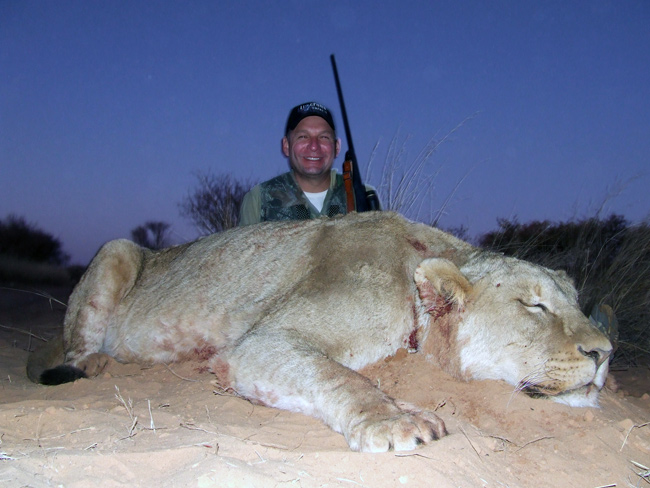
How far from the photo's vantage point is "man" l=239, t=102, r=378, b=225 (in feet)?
22.6

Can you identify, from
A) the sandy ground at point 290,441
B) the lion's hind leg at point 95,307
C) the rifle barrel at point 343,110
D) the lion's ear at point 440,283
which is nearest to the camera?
the sandy ground at point 290,441

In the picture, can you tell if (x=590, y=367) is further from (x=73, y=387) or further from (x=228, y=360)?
(x=73, y=387)

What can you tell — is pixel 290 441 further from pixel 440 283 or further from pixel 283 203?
pixel 283 203

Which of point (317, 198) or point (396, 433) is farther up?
point (317, 198)

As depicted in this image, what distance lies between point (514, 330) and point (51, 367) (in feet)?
12.7

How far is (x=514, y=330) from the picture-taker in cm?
305

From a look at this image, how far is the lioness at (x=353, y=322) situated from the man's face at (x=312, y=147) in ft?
8.78

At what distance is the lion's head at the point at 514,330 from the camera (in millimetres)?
2908

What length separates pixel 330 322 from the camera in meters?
3.23

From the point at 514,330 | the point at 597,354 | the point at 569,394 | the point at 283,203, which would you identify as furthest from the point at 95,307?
the point at 597,354

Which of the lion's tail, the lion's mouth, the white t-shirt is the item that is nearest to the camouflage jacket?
the white t-shirt

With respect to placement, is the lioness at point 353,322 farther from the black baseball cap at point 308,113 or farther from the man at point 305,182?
the black baseball cap at point 308,113

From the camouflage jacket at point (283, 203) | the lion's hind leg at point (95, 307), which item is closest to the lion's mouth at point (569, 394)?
the lion's hind leg at point (95, 307)

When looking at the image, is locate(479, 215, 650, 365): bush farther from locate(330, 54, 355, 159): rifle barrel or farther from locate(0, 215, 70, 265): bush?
locate(0, 215, 70, 265): bush
